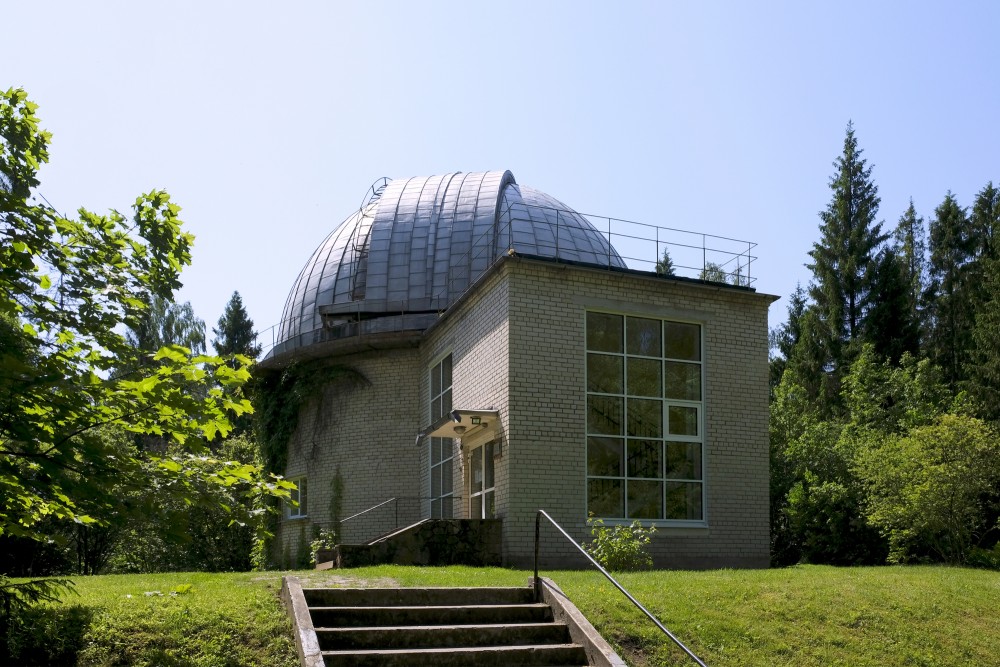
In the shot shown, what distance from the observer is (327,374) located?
23.4 m

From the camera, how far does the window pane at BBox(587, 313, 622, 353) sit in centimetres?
1728

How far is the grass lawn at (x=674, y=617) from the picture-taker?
29.0 ft

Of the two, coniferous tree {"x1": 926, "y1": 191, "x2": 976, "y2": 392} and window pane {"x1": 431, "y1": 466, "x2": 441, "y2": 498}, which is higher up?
coniferous tree {"x1": 926, "y1": 191, "x2": 976, "y2": 392}

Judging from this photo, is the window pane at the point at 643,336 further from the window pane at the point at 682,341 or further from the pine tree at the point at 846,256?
the pine tree at the point at 846,256

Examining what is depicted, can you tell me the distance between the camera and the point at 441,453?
2070 cm

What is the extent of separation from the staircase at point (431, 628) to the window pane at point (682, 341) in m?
7.82

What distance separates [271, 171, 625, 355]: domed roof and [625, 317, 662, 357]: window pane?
18.6ft

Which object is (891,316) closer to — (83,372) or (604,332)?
(604,332)

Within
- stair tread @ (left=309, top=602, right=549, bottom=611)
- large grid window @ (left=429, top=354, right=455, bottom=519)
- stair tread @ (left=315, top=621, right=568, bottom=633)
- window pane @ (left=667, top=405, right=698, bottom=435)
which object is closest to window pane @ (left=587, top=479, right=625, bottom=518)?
window pane @ (left=667, top=405, right=698, bottom=435)

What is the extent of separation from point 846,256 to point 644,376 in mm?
27266

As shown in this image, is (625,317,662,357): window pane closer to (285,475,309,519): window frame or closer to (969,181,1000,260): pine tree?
(285,475,309,519): window frame

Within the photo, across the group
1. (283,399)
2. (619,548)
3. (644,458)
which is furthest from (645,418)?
(283,399)

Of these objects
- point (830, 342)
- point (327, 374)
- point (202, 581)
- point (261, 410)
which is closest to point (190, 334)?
point (261, 410)

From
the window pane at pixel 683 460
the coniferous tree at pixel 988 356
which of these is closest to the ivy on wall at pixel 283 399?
the window pane at pixel 683 460
